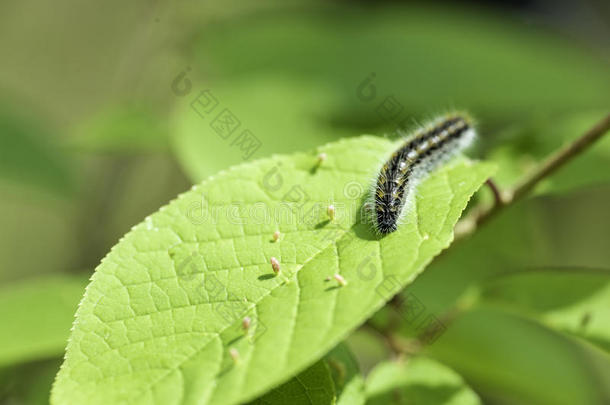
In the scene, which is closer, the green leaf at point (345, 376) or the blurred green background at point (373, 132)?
the green leaf at point (345, 376)

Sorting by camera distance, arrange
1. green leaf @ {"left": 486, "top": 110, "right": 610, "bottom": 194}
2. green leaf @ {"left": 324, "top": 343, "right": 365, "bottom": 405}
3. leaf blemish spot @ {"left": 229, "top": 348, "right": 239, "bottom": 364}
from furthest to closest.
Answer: green leaf @ {"left": 486, "top": 110, "right": 610, "bottom": 194} → green leaf @ {"left": 324, "top": 343, "right": 365, "bottom": 405} → leaf blemish spot @ {"left": 229, "top": 348, "right": 239, "bottom": 364}

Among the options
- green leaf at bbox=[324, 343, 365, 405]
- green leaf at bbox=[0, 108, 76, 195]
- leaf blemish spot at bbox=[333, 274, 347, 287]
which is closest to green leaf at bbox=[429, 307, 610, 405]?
green leaf at bbox=[324, 343, 365, 405]

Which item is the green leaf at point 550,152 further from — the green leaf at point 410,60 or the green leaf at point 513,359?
the green leaf at point 410,60

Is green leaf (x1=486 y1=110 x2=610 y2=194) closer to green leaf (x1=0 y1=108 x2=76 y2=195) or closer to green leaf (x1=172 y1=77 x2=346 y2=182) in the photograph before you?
green leaf (x1=172 y1=77 x2=346 y2=182)

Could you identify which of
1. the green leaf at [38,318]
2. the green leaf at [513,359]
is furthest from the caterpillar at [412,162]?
the green leaf at [38,318]

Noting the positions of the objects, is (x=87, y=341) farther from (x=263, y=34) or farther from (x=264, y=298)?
(x=263, y=34)

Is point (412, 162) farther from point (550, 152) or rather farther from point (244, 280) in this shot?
point (244, 280)

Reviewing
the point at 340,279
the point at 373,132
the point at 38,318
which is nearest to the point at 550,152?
the point at 373,132
